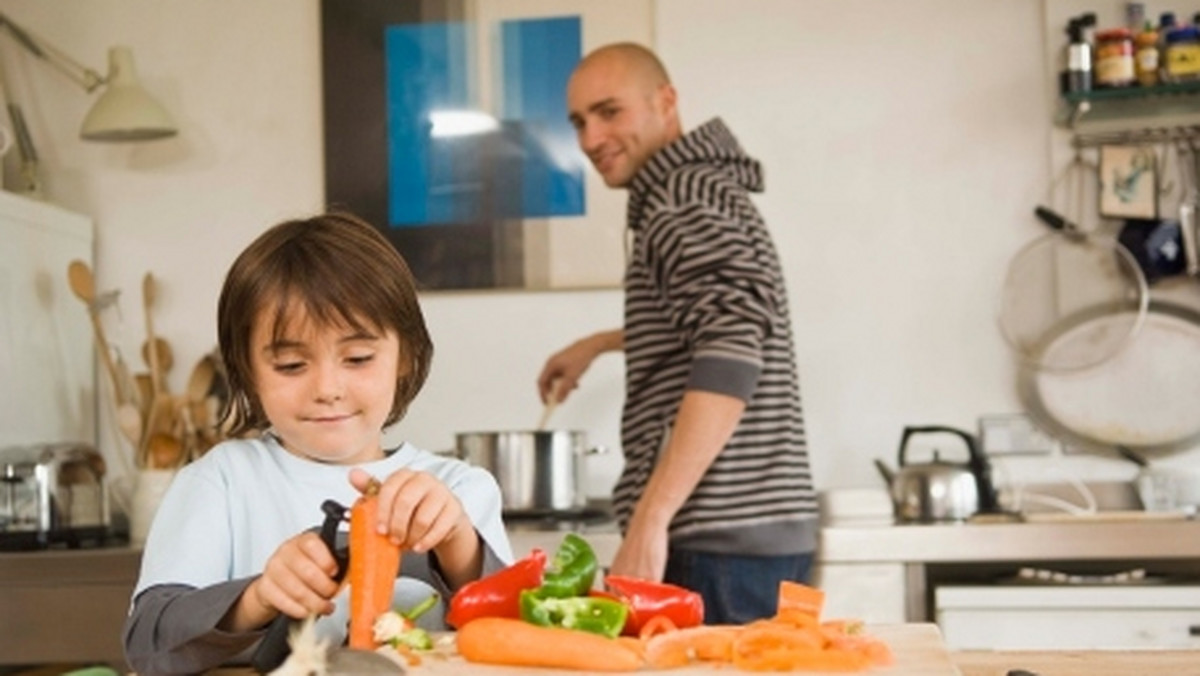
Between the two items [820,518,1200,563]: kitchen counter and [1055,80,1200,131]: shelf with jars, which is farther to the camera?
[1055,80,1200,131]: shelf with jars

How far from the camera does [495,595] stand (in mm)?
1162

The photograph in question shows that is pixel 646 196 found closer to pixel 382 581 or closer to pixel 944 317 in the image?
pixel 944 317

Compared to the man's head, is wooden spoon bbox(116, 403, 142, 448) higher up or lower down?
lower down

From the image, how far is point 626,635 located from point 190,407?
1.93 metres

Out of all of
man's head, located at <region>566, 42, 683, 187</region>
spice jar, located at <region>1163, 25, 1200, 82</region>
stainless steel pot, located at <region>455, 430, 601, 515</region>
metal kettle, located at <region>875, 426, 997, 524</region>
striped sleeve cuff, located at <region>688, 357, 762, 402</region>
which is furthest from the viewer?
spice jar, located at <region>1163, 25, 1200, 82</region>

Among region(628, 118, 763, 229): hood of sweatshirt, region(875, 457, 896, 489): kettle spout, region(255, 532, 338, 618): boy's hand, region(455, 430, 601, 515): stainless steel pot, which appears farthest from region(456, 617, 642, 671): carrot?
region(875, 457, 896, 489): kettle spout

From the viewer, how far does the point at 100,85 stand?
3.11 metres

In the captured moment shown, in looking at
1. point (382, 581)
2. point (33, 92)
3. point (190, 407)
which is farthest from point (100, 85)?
point (382, 581)

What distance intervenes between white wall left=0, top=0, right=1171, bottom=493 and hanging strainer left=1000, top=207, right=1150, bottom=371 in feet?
0.16

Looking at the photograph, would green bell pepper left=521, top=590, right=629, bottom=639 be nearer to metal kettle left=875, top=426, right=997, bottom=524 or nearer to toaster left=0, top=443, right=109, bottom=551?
metal kettle left=875, top=426, right=997, bottom=524

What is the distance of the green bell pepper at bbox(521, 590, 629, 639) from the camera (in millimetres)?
1107

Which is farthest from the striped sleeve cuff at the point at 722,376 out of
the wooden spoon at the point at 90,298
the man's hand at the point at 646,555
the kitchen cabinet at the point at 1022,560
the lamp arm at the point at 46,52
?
the lamp arm at the point at 46,52

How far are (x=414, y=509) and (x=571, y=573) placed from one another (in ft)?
0.45

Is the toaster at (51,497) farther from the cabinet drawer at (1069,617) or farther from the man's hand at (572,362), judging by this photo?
the cabinet drawer at (1069,617)
